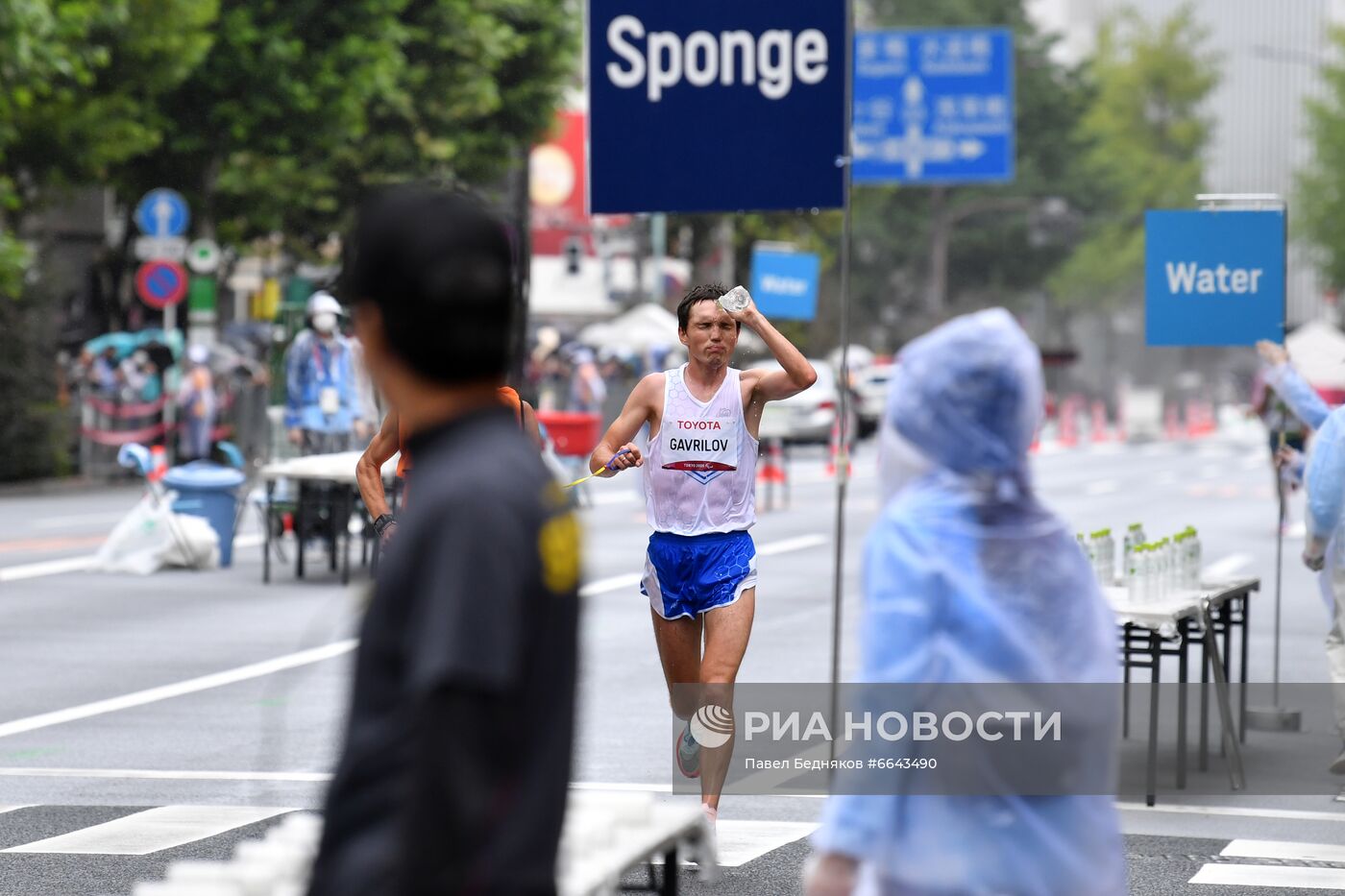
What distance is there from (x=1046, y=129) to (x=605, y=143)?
239ft

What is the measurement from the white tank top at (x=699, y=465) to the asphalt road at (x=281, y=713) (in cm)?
56

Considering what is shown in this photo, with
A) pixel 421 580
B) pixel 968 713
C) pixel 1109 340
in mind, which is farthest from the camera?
pixel 1109 340

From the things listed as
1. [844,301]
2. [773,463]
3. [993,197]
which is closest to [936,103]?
[773,463]

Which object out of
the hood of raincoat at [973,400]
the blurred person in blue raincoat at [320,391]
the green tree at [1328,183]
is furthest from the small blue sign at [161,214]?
the green tree at [1328,183]

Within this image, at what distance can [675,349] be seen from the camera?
45.0 m

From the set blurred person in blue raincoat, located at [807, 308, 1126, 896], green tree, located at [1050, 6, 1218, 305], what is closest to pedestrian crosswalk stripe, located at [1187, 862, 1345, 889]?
blurred person in blue raincoat, located at [807, 308, 1126, 896]

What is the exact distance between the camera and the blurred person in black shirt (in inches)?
101

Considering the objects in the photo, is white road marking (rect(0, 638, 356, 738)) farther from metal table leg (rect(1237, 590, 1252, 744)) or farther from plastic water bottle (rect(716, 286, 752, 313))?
plastic water bottle (rect(716, 286, 752, 313))

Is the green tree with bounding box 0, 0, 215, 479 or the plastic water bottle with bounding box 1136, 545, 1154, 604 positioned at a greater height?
the green tree with bounding box 0, 0, 215, 479

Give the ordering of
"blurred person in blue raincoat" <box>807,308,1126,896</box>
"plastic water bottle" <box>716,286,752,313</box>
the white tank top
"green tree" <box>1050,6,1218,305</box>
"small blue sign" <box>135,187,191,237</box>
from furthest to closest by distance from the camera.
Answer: "green tree" <box>1050,6,1218,305</box>
"small blue sign" <box>135,187,191,237</box>
the white tank top
"plastic water bottle" <box>716,286,752,313</box>
"blurred person in blue raincoat" <box>807,308,1126,896</box>

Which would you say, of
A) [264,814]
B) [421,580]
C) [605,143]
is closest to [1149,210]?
[605,143]

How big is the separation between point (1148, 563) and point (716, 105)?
97.2 inches

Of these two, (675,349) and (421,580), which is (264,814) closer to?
(421,580)

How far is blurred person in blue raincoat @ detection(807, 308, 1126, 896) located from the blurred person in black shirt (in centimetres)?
81
